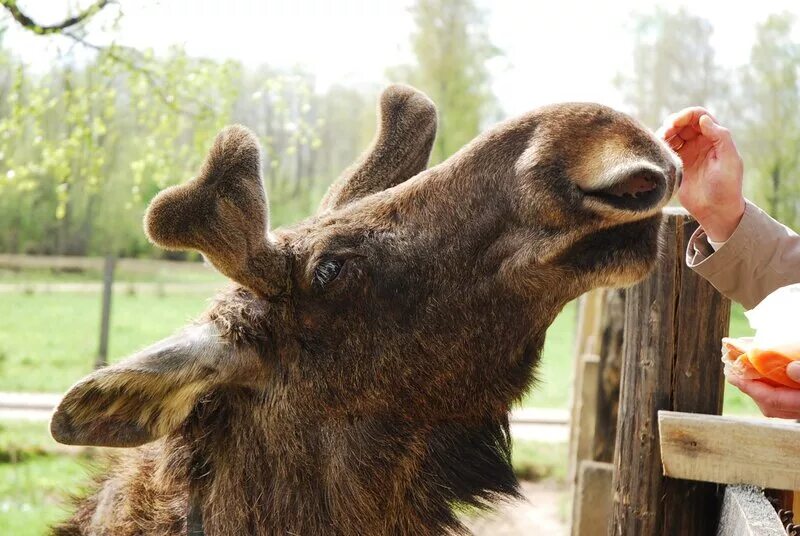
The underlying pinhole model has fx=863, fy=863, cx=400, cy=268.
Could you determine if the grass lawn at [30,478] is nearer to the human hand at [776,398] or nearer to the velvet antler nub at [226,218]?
the velvet antler nub at [226,218]

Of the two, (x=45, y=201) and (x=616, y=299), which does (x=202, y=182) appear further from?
(x=45, y=201)

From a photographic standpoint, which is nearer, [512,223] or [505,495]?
[512,223]

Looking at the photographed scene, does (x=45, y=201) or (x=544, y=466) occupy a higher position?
(x=45, y=201)

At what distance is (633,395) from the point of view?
9.65 feet

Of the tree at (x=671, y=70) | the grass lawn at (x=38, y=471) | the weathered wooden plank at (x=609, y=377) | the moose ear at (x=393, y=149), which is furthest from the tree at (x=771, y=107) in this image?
the moose ear at (x=393, y=149)

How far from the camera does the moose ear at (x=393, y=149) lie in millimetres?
3519

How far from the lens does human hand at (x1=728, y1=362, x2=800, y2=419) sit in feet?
7.63

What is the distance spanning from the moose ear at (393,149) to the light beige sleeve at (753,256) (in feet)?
4.01

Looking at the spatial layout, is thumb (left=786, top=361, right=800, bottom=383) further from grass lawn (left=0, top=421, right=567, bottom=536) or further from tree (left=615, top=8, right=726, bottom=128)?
tree (left=615, top=8, right=726, bottom=128)

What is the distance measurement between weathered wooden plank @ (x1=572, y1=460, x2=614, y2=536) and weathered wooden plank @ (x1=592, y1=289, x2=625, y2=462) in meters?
0.44

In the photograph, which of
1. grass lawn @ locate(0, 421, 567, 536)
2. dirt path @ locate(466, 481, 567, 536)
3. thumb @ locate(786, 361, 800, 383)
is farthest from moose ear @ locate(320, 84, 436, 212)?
grass lawn @ locate(0, 421, 567, 536)

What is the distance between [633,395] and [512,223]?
786 mm

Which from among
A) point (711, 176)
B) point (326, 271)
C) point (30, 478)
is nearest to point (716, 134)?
point (711, 176)

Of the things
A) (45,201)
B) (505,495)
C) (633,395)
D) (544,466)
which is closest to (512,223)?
(633,395)
